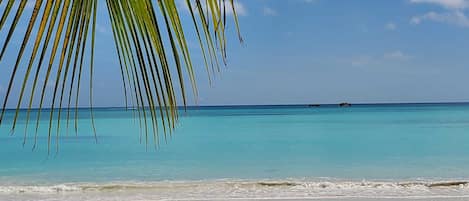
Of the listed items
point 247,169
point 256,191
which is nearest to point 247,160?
point 247,169

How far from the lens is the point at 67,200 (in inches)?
307

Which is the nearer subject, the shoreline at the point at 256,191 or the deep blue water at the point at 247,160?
the shoreline at the point at 256,191

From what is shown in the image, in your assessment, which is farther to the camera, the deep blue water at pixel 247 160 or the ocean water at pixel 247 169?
the deep blue water at pixel 247 160

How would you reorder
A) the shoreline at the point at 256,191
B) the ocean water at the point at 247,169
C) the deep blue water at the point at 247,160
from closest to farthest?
the shoreline at the point at 256,191, the ocean water at the point at 247,169, the deep blue water at the point at 247,160

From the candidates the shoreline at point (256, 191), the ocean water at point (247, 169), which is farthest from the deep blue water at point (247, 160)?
the shoreline at point (256, 191)

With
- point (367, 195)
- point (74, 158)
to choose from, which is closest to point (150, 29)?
point (367, 195)

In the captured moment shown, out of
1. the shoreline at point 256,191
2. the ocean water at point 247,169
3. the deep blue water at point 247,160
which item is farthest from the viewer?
the deep blue water at point 247,160

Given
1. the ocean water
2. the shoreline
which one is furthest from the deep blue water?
the shoreline

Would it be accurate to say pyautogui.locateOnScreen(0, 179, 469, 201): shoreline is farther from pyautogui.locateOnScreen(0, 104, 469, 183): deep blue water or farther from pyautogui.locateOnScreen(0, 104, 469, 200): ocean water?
pyautogui.locateOnScreen(0, 104, 469, 183): deep blue water

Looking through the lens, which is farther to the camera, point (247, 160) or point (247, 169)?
point (247, 160)

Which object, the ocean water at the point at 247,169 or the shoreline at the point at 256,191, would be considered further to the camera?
the ocean water at the point at 247,169

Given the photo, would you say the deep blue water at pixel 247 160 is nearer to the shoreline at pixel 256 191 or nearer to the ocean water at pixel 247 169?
the ocean water at pixel 247 169

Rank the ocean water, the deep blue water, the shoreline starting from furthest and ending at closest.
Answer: the deep blue water, the ocean water, the shoreline

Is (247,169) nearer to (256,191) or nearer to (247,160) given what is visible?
(247,160)
